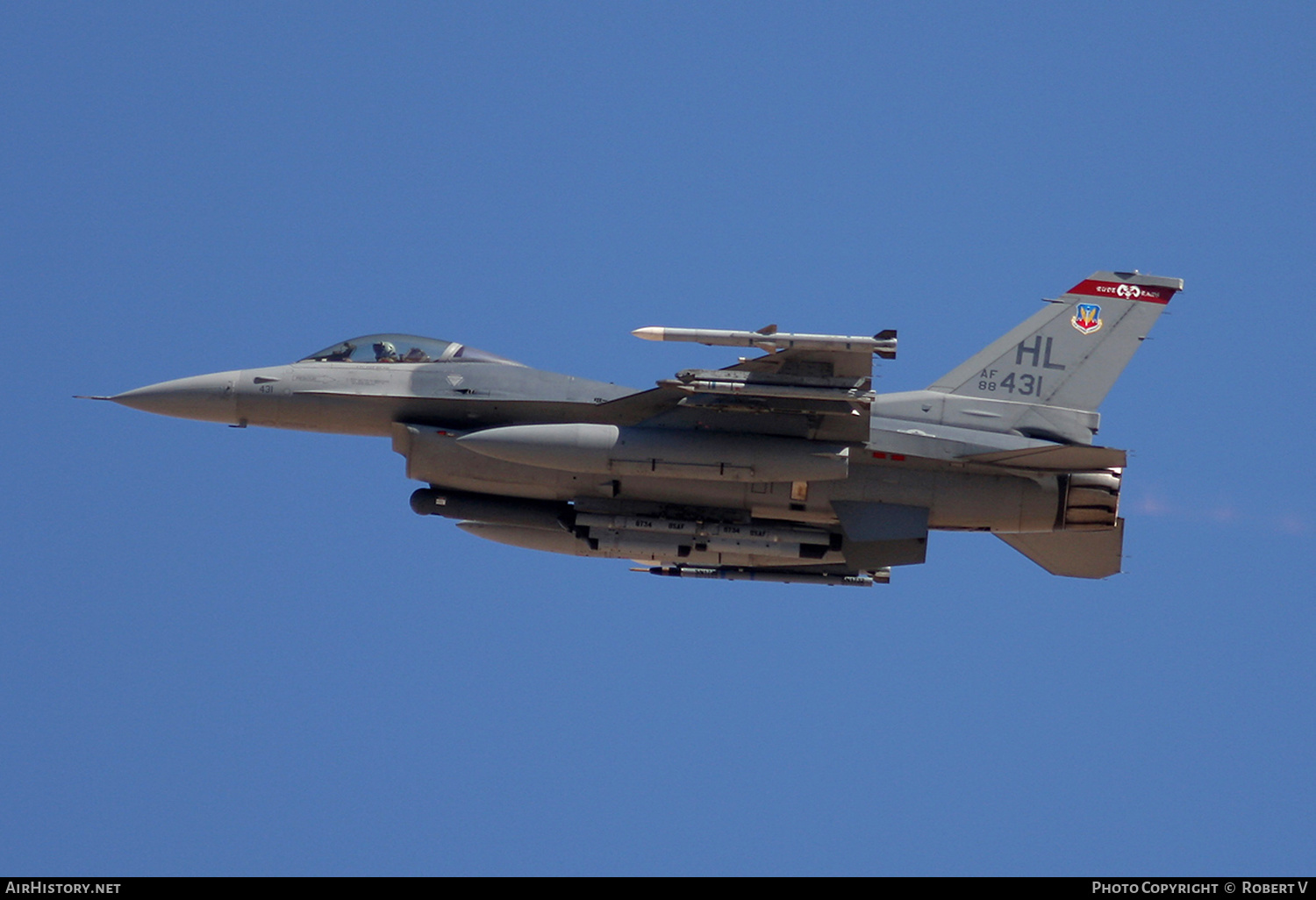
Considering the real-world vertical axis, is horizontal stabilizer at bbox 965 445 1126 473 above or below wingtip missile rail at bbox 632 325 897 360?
below

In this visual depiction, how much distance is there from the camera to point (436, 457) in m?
19.1

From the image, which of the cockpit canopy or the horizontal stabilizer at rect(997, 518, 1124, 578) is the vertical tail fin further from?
the cockpit canopy

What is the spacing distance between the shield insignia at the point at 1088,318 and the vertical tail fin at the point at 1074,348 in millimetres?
11

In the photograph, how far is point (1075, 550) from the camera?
20500 millimetres

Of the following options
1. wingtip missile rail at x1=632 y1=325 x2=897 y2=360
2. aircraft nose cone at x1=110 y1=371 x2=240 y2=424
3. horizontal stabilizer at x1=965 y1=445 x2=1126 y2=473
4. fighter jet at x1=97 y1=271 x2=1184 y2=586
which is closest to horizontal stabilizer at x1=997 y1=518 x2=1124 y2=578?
fighter jet at x1=97 y1=271 x2=1184 y2=586

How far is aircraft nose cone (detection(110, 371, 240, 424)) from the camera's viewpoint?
19.6m

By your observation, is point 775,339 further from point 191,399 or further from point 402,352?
point 191,399

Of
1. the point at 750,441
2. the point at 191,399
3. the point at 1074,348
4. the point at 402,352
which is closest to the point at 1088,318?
the point at 1074,348

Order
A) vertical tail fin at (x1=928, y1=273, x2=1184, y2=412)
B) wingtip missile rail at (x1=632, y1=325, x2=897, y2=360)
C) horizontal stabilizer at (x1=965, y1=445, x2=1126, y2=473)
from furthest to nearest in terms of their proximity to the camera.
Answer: vertical tail fin at (x1=928, y1=273, x2=1184, y2=412)
horizontal stabilizer at (x1=965, y1=445, x2=1126, y2=473)
wingtip missile rail at (x1=632, y1=325, x2=897, y2=360)

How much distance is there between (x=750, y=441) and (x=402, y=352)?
4369 mm

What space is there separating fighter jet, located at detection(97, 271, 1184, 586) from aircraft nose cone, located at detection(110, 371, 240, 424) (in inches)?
0.8
